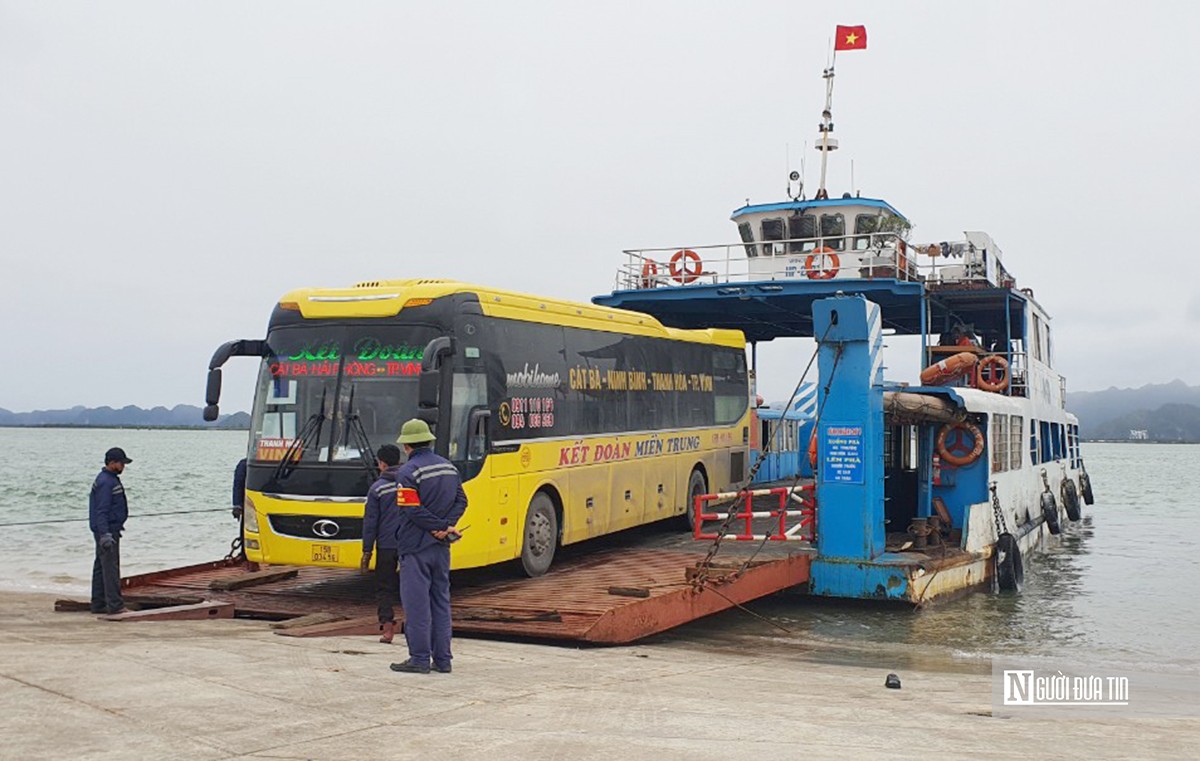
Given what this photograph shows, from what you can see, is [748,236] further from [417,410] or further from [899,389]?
[417,410]

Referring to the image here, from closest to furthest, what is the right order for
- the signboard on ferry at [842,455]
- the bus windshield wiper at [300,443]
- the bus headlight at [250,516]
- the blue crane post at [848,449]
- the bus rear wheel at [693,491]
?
the bus windshield wiper at [300,443] < the bus headlight at [250,516] < the blue crane post at [848,449] < the signboard on ferry at [842,455] < the bus rear wheel at [693,491]

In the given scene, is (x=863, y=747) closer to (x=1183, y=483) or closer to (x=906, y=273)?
(x=906, y=273)

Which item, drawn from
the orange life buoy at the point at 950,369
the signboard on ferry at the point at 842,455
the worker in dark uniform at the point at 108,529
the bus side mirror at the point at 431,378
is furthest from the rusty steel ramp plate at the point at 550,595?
the orange life buoy at the point at 950,369

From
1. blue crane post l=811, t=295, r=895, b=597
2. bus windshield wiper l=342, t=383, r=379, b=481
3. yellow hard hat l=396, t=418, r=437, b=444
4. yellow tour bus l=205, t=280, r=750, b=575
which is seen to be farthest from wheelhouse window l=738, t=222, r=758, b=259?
yellow hard hat l=396, t=418, r=437, b=444

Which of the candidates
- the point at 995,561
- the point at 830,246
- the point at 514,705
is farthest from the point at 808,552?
the point at 830,246

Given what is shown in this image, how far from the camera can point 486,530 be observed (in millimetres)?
11516

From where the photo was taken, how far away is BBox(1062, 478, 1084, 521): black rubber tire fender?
3084cm

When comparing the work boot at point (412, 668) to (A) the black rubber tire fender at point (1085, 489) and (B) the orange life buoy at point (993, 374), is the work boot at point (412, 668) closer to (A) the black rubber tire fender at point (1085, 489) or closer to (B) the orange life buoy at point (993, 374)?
(B) the orange life buoy at point (993, 374)

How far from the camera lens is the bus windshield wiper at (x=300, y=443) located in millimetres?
11109

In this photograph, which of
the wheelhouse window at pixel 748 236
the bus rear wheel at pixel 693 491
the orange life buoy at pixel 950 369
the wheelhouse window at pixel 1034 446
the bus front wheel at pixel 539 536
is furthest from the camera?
the wheelhouse window at pixel 748 236

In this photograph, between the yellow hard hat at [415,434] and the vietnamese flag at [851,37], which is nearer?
the yellow hard hat at [415,434]

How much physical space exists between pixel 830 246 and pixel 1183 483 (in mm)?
60496

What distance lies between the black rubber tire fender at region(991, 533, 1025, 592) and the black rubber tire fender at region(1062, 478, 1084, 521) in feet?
48.2

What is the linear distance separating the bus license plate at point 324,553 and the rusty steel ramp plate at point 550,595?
1.74 feet
